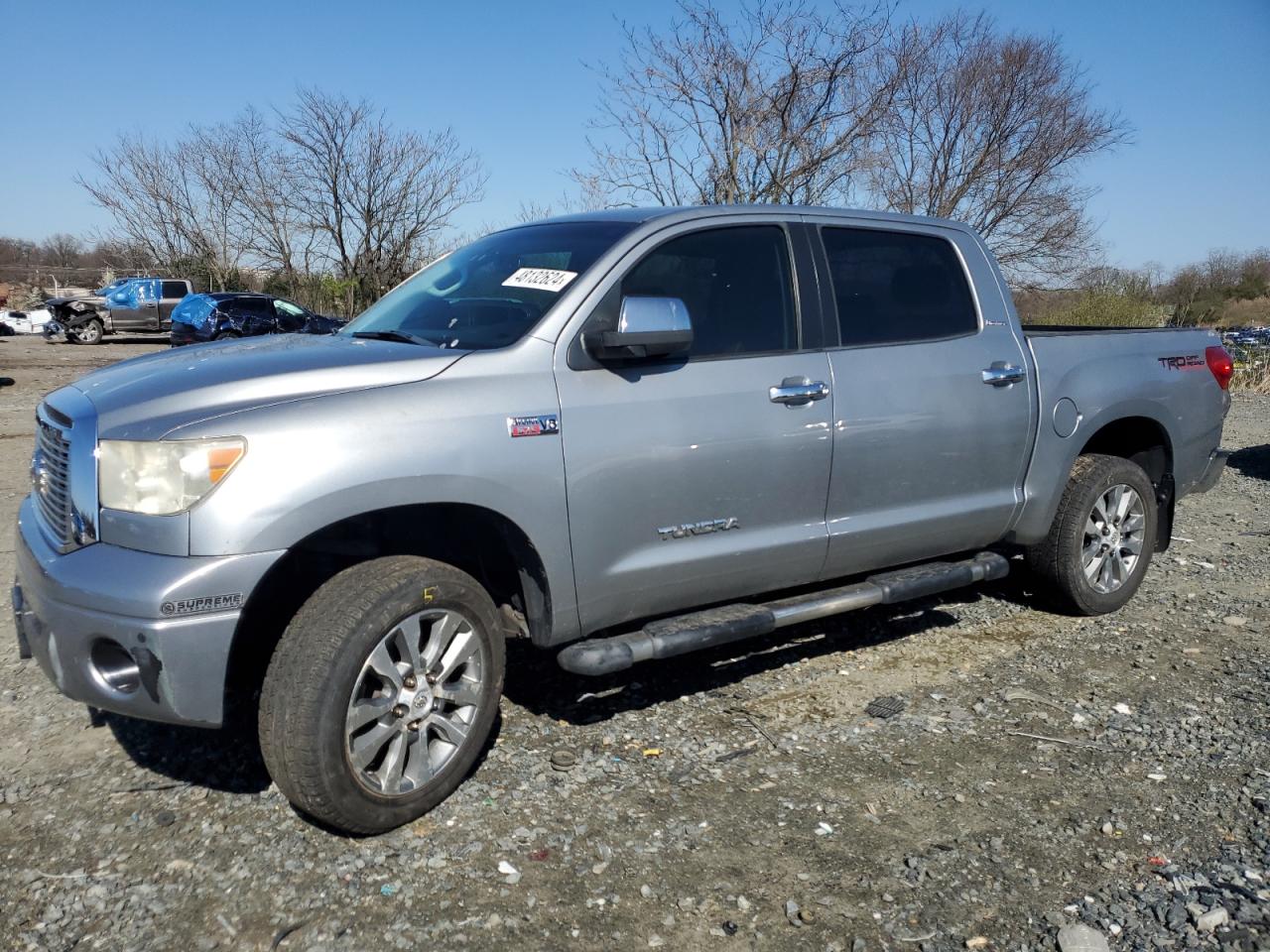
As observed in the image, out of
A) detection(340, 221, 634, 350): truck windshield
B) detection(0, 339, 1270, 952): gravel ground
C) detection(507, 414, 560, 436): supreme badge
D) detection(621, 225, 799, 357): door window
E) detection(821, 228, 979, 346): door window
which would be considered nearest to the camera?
detection(0, 339, 1270, 952): gravel ground

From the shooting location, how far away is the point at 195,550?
2791mm

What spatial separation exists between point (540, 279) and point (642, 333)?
1.77ft

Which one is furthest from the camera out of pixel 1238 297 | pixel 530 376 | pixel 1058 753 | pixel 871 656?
pixel 1238 297

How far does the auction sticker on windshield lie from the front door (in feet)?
0.60

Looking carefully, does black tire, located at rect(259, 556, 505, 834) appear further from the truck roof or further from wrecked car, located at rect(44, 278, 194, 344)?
wrecked car, located at rect(44, 278, 194, 344)

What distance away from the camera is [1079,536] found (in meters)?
5.11

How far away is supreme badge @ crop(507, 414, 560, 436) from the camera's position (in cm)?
327

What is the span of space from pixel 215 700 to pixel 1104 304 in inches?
796

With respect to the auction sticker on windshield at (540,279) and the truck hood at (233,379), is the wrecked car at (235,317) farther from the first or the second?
the truck hood at (233,379)

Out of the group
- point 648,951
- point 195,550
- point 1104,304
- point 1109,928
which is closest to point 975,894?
point 1109,928

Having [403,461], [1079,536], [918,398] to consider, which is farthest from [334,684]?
[1079,536]

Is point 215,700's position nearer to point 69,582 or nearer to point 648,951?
point 69,582

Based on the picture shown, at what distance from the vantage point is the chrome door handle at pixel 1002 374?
455cm

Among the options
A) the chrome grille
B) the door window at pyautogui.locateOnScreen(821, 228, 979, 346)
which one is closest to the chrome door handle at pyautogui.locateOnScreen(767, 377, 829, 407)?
the door window at pyautogui.locateOnScreen(821, 228, 979, 346)
